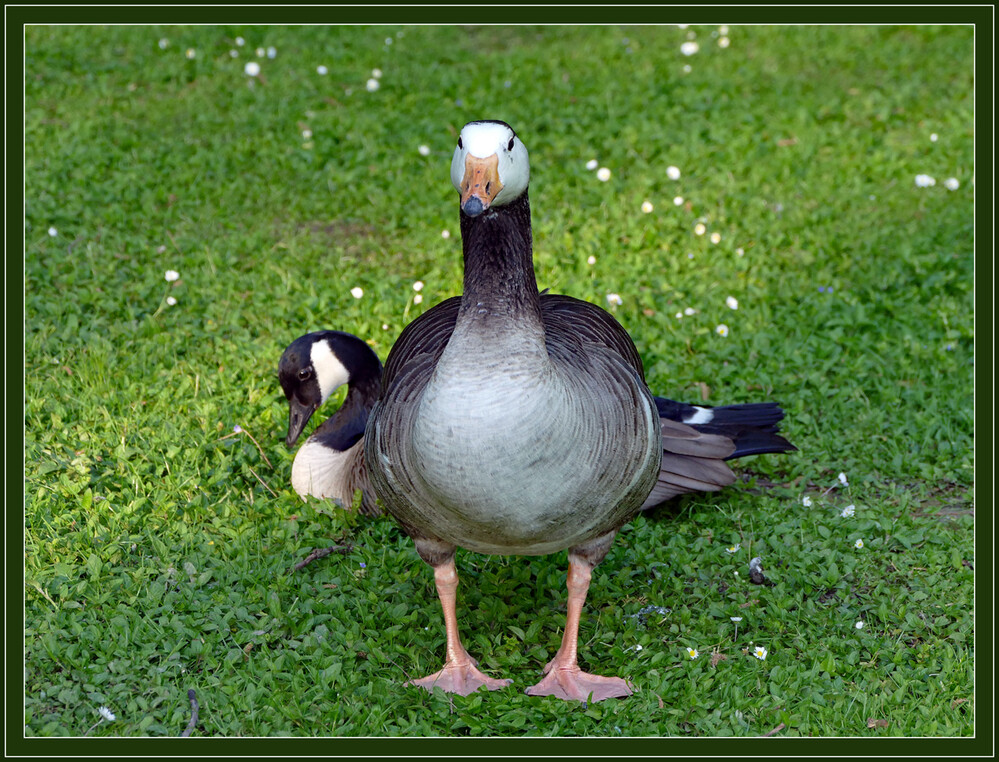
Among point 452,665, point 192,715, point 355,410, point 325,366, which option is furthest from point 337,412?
point 192,715

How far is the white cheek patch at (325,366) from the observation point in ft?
16.3

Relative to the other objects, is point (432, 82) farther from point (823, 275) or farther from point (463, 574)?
point (463, 574)

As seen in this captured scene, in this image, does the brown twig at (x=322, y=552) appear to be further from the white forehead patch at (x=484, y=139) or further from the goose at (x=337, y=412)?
the white forehead patch at (x=484, y=139)

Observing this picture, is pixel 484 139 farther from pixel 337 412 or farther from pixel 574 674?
pixel 337 412

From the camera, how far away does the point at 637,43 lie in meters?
9.77

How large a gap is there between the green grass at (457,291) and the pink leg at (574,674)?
82 millimetres

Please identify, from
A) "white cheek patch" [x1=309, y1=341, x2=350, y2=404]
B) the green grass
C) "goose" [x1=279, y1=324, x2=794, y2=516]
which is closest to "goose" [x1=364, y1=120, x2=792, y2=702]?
the green grass

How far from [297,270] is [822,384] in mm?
3285

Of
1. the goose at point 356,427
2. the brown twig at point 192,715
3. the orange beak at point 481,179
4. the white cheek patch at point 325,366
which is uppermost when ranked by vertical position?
the orange beak at point 481,179

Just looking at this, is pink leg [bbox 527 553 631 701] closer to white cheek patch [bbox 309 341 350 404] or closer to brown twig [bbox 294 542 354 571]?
brown twig [bbox 294 542 354 571]

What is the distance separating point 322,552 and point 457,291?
2.40 m

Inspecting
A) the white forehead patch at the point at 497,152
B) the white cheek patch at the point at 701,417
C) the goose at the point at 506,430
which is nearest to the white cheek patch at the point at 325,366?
the goose at the point at 506,430

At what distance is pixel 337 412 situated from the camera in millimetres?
5105

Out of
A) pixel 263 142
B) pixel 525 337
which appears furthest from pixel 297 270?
pixel 525 337
